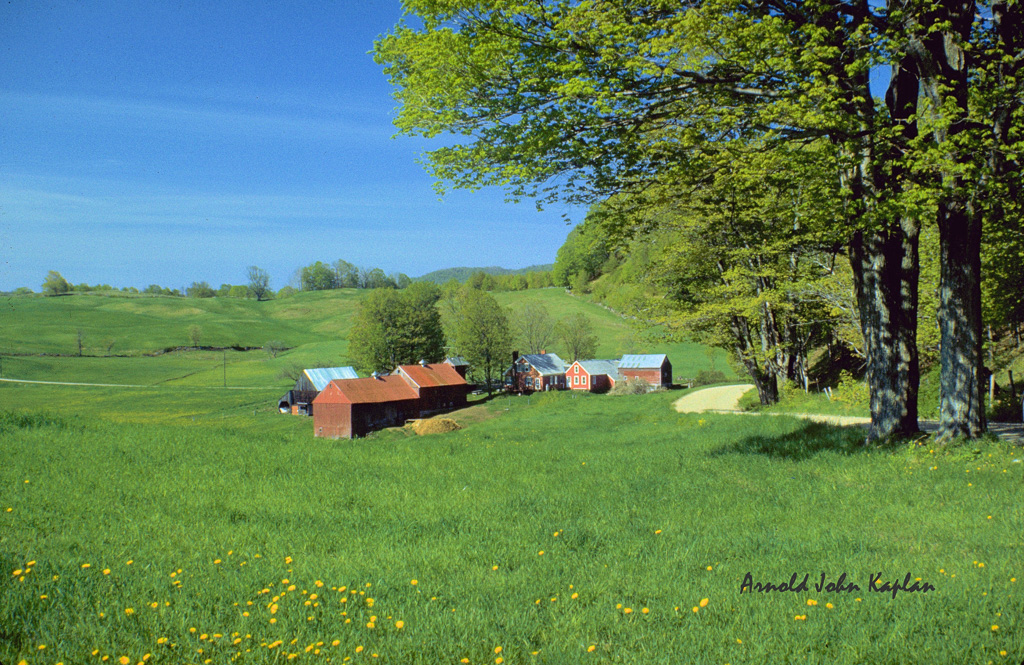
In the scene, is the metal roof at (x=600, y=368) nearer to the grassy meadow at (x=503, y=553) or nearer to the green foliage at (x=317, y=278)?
the grassy meadow at (x=503, y=553)

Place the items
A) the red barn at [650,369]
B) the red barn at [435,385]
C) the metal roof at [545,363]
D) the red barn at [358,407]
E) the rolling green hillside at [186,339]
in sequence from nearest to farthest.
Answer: the red barn at [358,407], the red barn at [435,385], the rolling green hillside at [186,339], the red barn at [650,369], the metal roof at [545,363]

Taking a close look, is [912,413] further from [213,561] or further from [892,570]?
A: [213,561]

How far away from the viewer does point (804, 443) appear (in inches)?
476

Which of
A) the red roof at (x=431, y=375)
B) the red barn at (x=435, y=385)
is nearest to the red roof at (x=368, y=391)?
the red barn at (x=435, y=385)

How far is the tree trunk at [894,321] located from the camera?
10672 millimetres

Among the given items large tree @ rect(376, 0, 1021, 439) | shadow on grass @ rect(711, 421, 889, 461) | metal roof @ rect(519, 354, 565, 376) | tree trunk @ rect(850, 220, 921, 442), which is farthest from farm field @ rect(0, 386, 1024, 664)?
metal roof @ rect(519, 354, 565, 376)

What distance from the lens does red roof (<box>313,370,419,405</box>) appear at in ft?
147

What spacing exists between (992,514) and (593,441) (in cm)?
964

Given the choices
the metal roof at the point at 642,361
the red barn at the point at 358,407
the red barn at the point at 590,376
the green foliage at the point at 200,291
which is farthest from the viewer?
the green foliage at the point at 200,291

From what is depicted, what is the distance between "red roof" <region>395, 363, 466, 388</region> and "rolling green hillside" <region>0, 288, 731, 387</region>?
17902mm

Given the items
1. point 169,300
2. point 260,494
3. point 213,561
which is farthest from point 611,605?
point 169,300

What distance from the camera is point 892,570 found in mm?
5348

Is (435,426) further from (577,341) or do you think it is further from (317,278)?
(317,278)

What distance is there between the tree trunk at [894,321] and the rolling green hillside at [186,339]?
1910 inches
